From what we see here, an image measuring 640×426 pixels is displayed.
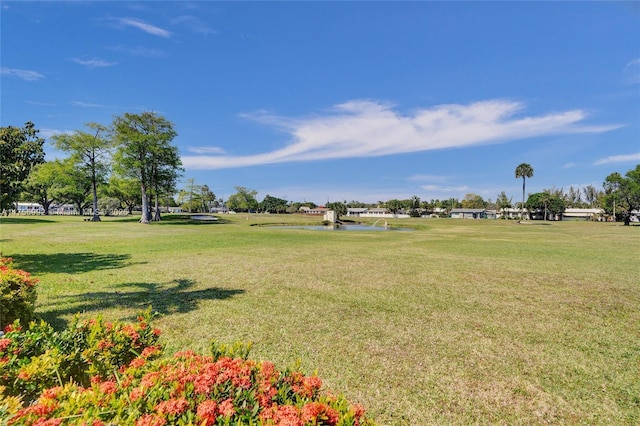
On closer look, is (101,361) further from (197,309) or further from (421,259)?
(421,259)

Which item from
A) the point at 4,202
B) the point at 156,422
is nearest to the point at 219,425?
the point at 156,422

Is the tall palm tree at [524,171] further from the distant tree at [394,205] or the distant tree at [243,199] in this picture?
the distant tree at [243,199]

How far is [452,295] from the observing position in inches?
327

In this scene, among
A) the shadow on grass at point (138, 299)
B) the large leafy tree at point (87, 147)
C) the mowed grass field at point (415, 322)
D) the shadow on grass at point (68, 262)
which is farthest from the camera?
the large leafy tree at point (87, 147)

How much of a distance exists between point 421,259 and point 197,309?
1038cm

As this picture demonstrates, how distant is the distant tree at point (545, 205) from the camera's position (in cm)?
10101

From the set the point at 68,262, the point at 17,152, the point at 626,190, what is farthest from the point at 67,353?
the point at 626,190

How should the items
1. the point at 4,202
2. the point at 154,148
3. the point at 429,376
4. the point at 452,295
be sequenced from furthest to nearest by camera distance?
1. the point at 154,148
2. the point at 4,202
3. the point at 452,295
4. the point at 429,376

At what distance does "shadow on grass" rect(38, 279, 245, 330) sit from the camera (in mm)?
6538

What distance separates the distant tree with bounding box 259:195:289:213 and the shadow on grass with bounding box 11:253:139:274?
11293 centimetres

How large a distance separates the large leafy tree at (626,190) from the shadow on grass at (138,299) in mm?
77853

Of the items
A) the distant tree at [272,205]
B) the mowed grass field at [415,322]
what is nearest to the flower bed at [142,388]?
the mowed grass field at [415,322]

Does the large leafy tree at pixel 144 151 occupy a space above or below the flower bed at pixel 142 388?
above

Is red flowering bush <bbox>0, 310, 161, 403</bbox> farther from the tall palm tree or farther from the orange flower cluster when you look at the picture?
the tall palm tree
